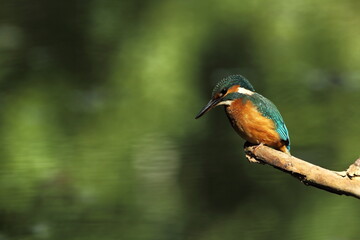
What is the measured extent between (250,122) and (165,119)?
2.71 feet

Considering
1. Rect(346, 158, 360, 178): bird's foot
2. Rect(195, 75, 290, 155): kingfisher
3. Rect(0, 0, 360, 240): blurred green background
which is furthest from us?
Rect(0, 0, 360, 240): blurred green background

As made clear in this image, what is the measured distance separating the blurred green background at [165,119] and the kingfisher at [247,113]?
2.50 feet

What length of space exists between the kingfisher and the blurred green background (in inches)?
30.0

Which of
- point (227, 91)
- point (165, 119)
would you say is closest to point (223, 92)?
point (227, 91)

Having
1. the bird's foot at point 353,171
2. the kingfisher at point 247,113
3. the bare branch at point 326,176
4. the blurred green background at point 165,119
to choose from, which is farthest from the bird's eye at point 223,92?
the blurred green background at point 165,119

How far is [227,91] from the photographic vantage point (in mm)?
1741

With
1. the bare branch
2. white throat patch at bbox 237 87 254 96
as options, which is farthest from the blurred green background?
the bare branch

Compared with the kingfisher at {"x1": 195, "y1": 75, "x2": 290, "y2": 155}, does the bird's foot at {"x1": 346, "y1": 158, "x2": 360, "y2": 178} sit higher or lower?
higher

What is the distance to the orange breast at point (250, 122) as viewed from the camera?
173cm

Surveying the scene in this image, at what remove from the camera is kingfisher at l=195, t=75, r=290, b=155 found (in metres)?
1.72

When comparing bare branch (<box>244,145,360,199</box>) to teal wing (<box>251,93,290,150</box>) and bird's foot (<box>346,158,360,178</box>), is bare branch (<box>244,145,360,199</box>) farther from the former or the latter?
teal wing (<box>251,93,290,150</box>)

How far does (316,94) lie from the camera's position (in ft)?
8.42

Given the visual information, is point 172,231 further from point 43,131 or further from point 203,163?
point 43,131

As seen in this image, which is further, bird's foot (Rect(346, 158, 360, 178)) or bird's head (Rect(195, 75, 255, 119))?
bird's head (Rect(195, 75, 255, 119))
